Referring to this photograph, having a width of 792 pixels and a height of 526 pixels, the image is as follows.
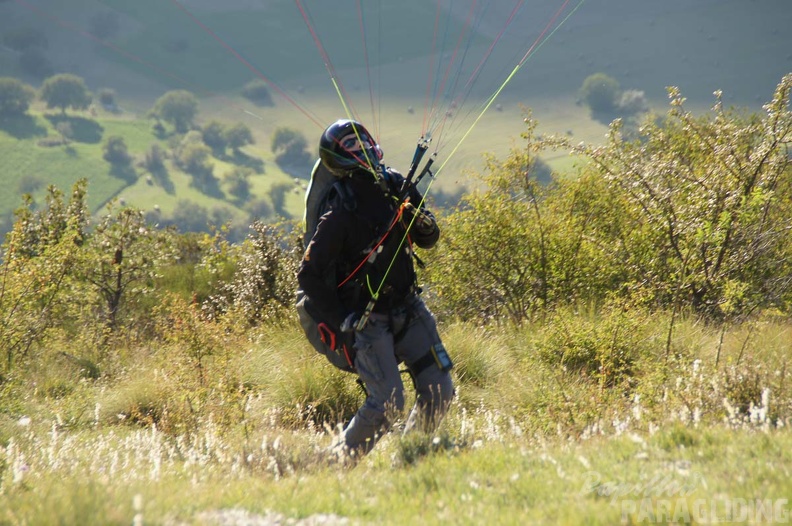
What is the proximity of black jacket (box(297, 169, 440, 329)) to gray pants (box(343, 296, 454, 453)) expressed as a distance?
155 millimetres

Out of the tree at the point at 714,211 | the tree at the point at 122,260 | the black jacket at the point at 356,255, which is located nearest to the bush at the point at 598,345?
the tree at the point at 714,211

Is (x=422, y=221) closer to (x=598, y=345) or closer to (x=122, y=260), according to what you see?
(x=598, y=345)

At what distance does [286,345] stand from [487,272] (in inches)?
202

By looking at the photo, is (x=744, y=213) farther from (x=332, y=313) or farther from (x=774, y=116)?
(x=332, y=313)

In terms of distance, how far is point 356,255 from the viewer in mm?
Answer: 5238

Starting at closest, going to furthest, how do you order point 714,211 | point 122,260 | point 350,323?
1. point 350,323
2. point 714,211
3. point 122,260

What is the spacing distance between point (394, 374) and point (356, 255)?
0.86 m

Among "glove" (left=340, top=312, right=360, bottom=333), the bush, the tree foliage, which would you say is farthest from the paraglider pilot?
the tree foliage

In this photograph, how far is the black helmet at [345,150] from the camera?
17.4 feet

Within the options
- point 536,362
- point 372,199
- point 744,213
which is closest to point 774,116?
point 744,213

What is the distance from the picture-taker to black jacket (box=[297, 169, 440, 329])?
16.6 ft

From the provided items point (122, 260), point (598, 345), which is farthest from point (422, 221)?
point (122, 260)

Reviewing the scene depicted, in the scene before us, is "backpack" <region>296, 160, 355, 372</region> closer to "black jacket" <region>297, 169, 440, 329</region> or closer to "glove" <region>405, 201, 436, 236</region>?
"black jacket" <region>297, 169, 440, 329</region>

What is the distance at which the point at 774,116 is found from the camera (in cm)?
970
